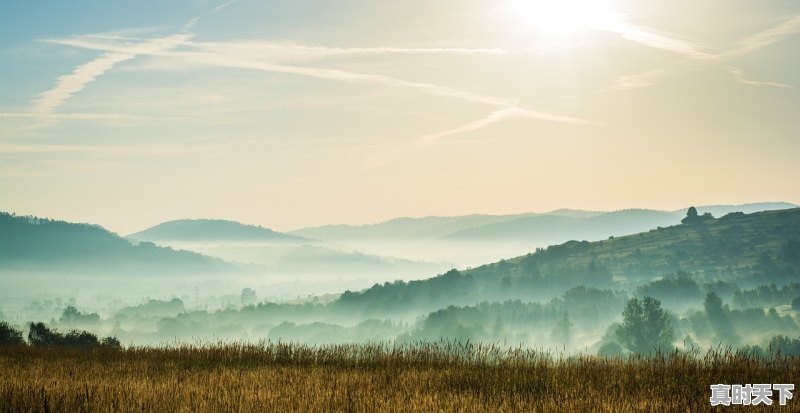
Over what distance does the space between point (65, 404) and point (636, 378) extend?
1102 centimetres

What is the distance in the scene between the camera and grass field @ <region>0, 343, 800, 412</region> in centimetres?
1294

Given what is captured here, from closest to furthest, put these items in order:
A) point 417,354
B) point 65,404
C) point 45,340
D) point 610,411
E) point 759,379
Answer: point 610,411
point 65,404
point 759,379
point 417,354
point 45,340

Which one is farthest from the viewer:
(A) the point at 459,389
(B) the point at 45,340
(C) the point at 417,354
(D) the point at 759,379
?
(B) the point at 45,340

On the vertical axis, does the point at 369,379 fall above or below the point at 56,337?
above

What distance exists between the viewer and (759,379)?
15852mm

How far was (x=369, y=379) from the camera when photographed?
15641 mm

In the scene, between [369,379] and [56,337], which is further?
[56,337]

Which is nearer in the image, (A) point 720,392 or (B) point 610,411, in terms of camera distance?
(B) point 610,411

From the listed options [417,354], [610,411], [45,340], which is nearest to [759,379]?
[610,411]

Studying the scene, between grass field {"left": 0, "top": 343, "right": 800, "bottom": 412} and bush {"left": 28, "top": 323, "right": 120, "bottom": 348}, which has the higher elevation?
grass field {"left": 0, "top": 343, "right": 800, "bottom": 412}

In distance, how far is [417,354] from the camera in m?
20.1

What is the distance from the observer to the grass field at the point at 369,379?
1294cm

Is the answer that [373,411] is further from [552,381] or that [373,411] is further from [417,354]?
[417,354]

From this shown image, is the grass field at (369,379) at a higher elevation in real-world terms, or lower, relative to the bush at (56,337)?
higher
